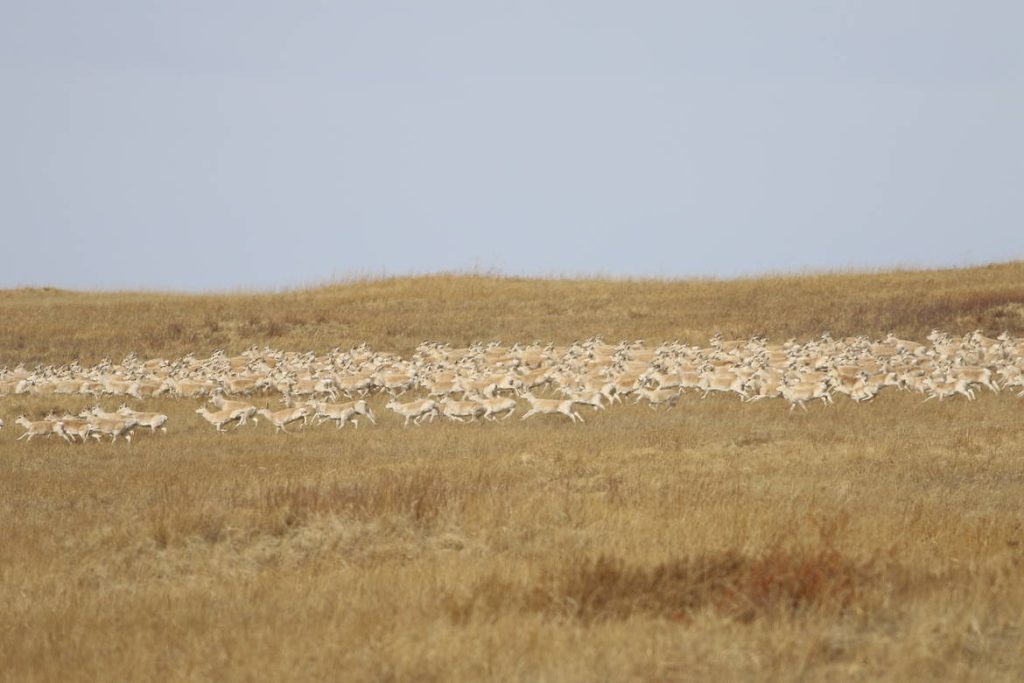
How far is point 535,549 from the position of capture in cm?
1169

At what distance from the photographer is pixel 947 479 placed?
15.9m

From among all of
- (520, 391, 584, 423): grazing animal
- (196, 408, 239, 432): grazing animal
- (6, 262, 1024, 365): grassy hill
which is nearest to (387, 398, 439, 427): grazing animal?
(520, 391, 584, 423): grazing animal

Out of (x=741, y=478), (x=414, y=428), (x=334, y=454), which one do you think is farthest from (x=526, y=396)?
(x=741, y=478)

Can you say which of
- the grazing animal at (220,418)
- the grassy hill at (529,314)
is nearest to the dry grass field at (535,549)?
the grazing animal at (220,418)

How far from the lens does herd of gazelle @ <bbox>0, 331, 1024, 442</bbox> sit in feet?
78.6

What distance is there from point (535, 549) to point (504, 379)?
53.1 feet

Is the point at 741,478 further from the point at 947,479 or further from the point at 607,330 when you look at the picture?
the point at 607,330

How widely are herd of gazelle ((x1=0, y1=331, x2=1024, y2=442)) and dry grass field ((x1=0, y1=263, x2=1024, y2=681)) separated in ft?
2.31

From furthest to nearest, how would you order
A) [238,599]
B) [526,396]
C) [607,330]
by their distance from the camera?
[607,330] < [526,396] < [238,599]

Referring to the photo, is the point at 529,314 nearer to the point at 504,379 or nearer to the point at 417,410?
the point at 504,379

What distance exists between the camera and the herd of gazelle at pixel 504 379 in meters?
24.0

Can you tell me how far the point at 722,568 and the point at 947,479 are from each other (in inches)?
267

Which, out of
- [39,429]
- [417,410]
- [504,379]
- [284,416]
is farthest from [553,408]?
[39,429]

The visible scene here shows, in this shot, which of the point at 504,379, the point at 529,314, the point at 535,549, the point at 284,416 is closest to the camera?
the point at 535,549
